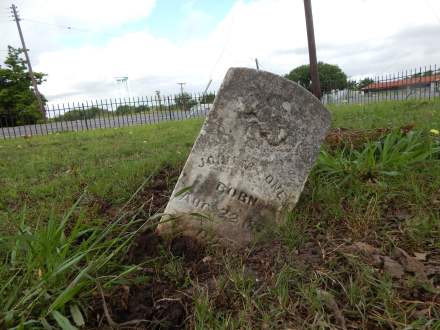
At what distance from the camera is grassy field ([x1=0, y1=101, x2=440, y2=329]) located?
1.41 m

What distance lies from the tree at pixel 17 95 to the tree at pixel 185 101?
1318 cm

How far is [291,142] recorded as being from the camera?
217cm

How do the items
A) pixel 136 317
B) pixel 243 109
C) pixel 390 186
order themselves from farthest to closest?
pixel 390 186
pixel 243 109
pixel 136 317

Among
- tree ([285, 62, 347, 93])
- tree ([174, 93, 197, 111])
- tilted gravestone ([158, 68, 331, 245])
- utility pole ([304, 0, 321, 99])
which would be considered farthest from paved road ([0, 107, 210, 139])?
tree ([285, 62, 347, 93])

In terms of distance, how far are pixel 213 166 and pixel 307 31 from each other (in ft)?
33.0

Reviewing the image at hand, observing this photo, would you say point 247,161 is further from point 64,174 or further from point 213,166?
point 64,174

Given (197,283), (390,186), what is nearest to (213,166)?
(197,283)

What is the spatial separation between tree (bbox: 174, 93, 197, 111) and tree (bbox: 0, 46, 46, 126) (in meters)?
13.2

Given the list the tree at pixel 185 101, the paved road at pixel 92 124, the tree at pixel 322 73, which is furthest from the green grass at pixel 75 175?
the tree at pixel 322 73

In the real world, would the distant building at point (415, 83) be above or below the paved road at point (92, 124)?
above

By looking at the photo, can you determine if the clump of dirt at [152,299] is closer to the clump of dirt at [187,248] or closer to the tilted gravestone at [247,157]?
the clump of dirt at [187,248]

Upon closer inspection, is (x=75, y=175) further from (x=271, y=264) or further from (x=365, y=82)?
(x=365, y=82)

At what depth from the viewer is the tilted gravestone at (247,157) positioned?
6.98ft

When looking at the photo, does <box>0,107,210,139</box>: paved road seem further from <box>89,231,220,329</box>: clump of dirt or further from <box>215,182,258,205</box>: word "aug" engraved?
<box>89,231,220,329</box>: clump of dirt
